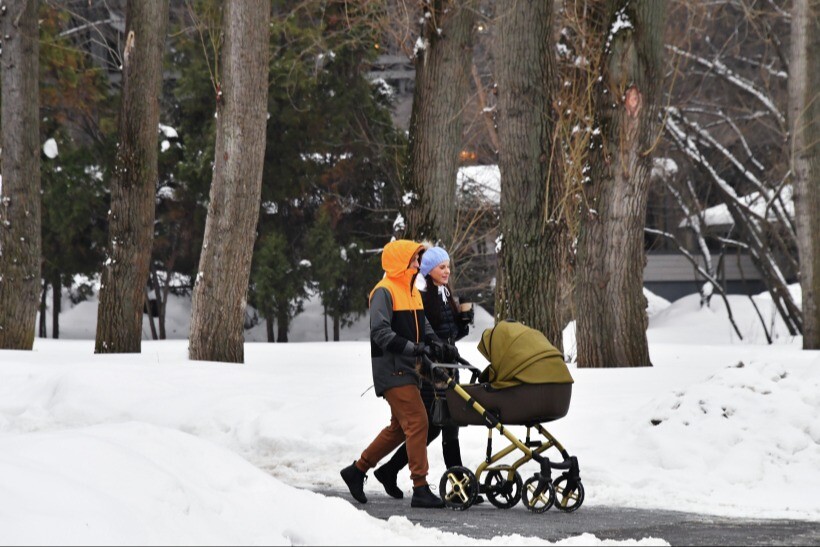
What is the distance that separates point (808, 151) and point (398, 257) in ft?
43.5

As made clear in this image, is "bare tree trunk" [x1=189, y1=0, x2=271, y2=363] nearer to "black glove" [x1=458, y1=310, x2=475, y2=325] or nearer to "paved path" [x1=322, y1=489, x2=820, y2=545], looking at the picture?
"black glove" [x1=458, y1=310, x2=475, y2=325]

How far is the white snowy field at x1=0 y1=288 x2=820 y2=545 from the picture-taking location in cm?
600

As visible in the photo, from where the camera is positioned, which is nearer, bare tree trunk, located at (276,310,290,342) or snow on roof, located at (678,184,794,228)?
snow on roof, located at (678,184,794,228)

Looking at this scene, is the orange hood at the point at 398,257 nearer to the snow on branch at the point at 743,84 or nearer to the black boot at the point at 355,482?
the black boot at the point at 355,482

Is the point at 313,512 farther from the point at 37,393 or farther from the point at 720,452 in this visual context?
the point at 37,393

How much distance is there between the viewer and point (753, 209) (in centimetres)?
3039

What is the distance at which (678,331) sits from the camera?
3316 centimetres

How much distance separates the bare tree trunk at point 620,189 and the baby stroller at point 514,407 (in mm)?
6392

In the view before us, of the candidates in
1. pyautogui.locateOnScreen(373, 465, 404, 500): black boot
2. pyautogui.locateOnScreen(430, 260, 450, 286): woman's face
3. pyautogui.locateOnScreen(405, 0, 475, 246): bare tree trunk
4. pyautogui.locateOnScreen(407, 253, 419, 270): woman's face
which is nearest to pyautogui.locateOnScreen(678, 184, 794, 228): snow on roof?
pyautogui.locateOnScreen(405, 0, 475, 246): bare tree trunk

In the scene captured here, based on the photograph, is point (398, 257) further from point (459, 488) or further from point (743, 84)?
point (743, 84)

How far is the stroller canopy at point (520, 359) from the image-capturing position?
26.2 feet

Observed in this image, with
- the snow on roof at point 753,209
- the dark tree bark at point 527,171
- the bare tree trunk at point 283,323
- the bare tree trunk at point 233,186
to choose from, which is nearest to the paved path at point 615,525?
the dark tree bark at point 527,171

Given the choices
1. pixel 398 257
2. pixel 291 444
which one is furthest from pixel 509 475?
pixel 291 444

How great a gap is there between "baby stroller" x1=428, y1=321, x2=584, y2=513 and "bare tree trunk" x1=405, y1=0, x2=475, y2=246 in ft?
25.2
